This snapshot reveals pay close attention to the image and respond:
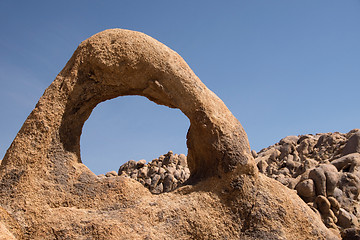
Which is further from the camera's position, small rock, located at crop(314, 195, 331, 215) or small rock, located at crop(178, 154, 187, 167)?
small rock, located at crop(178, 154, 187, 167)

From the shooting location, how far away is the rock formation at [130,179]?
4.52m

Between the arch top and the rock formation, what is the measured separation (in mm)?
14

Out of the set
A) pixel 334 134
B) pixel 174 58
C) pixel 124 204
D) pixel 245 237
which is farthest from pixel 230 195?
pixel 334 134

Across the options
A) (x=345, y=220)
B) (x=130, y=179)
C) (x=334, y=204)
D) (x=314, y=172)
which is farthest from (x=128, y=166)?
(x=130, y=179)

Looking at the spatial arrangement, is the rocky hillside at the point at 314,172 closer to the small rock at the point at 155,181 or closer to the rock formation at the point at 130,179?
the small rock at the point at 155,181

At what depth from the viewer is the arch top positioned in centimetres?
515

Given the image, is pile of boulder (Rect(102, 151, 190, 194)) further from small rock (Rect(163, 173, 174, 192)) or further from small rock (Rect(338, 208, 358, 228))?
small rock (Rect(338, 208, 358, 228))

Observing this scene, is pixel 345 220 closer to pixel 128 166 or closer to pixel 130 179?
pixel 130 179

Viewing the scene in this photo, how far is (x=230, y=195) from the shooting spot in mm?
5164

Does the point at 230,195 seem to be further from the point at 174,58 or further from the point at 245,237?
the point at 174,58

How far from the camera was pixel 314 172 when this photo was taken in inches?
415

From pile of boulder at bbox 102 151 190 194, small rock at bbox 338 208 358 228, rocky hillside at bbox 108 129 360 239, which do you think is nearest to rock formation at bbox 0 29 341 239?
rocky hillside at bbox 108 129 360 239

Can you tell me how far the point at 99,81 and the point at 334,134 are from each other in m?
15.9

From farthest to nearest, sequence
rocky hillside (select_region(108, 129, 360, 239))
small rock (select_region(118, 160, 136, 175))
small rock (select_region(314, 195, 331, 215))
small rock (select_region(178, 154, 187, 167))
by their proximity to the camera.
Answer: small rock (select_region(118, 160, 136, 175)), small rock (select_region(178, 154, 187, 167)), rocky hillside (select_region(108, 129, 360, 239)), small rock (select_region(314, 195, 331, 215))
